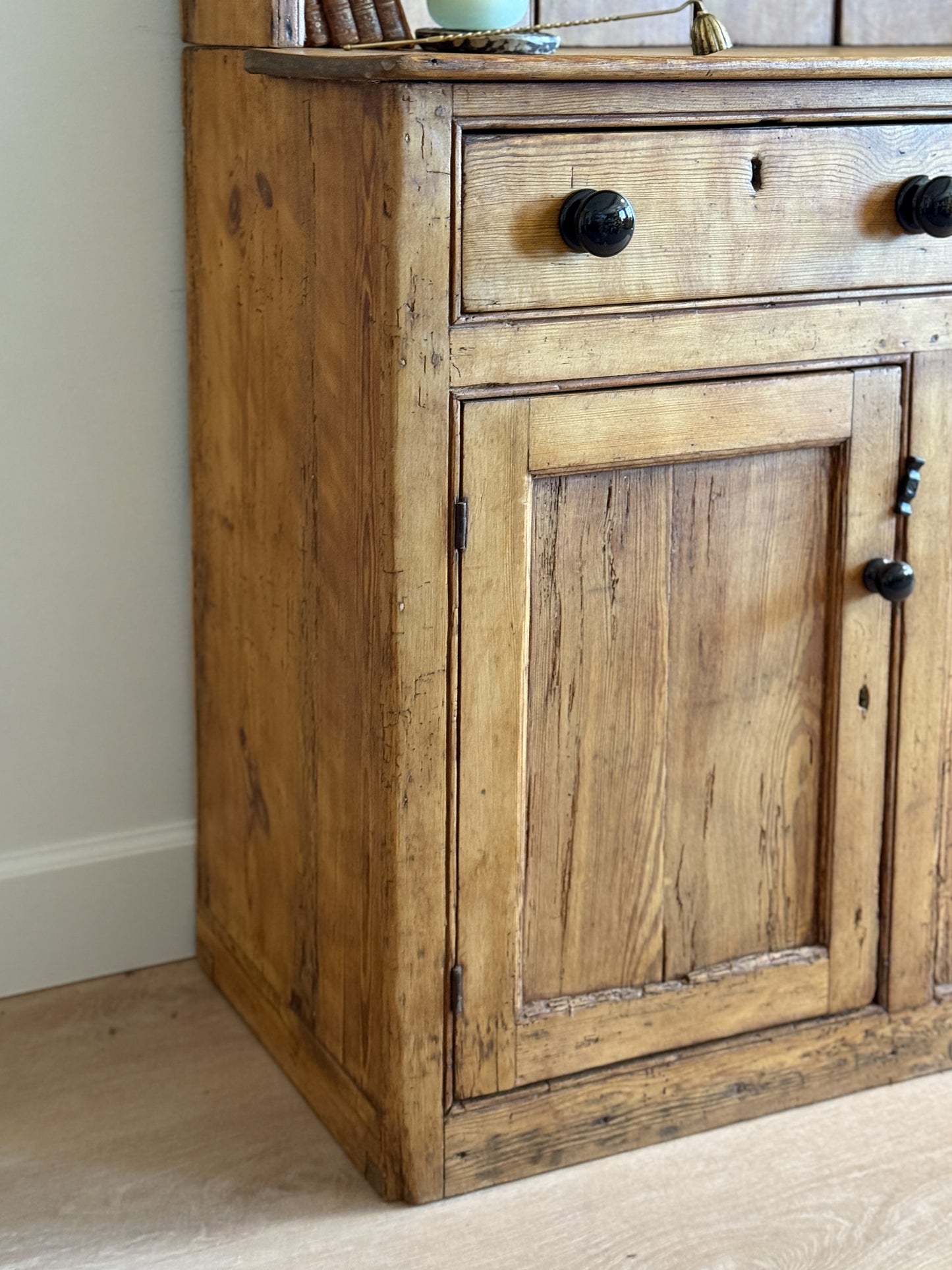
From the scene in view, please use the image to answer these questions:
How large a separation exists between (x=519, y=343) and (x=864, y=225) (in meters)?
0.36

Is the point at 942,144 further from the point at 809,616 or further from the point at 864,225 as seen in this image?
the point at 809,616

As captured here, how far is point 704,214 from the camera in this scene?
142cm

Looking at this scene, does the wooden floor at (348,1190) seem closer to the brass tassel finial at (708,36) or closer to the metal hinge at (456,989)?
the metal hinge at (456,989)

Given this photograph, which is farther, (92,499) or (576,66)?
(92,499)

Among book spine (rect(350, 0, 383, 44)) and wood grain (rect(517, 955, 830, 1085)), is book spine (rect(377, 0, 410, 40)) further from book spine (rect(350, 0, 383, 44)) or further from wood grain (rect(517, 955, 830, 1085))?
wood grain (rect(517, 955, 830, 1085))

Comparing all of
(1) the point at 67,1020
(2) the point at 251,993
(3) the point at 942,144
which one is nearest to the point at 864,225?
(3) the point at 942,144

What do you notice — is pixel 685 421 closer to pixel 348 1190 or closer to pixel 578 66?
pixel 578 66

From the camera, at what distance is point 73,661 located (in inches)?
73.1

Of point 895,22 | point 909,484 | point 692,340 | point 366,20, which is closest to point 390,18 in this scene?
point 366,20

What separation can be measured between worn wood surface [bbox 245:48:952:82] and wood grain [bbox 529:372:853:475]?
0.27 metres

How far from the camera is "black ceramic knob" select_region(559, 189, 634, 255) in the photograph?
1336mm

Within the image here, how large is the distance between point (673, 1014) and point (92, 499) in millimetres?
838

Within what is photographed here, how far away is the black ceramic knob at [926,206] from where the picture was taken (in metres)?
1.46

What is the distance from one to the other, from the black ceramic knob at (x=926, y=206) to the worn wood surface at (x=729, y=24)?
18.4 inches
